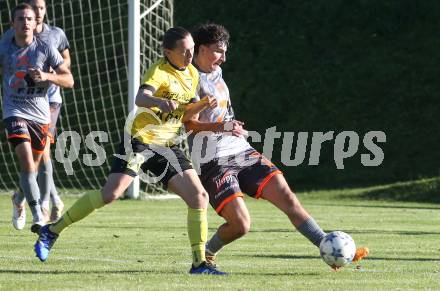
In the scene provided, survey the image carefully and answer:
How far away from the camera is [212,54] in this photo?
733cm

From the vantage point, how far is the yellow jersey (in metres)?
7.05

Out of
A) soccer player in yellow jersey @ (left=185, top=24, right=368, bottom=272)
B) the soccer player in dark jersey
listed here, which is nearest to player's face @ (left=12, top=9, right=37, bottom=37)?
the soccer player in dark jersey

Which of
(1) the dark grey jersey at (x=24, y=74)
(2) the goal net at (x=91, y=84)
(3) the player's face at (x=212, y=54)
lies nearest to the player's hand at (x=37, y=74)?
(1) the dark grey jersey at (x=24, y=74)

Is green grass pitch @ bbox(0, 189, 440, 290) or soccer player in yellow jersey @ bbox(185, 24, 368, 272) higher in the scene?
soccer player in yellow jersey @ bbox(185, 24, 368, 272)

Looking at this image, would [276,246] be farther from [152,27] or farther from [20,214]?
[152,27]

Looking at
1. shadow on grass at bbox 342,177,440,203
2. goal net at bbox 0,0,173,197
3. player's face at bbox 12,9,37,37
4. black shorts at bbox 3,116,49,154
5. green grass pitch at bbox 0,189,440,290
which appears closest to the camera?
green grass pitch at bbox 0,189,440,290

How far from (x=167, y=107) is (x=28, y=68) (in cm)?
266

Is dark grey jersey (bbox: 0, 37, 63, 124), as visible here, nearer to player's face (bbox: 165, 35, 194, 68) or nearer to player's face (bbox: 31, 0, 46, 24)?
player's face (bbox: 31, 0, 46, 24)

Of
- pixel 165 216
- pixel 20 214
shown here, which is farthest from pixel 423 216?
pixel 20 214

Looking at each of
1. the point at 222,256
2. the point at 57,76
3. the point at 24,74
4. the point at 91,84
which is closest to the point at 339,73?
the point at 91,84

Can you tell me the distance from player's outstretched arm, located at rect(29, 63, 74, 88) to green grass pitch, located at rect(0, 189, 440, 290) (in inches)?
51.2

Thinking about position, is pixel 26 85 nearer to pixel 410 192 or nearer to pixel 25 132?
pixel 25 132

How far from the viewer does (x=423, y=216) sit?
522 inches

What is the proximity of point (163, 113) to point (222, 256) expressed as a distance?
1538 millimetres
